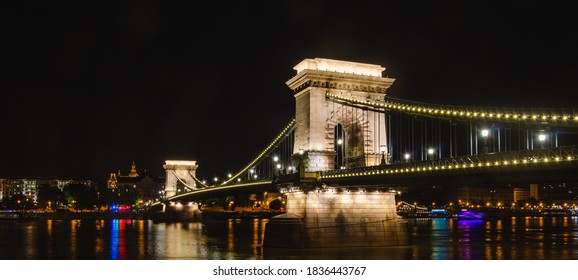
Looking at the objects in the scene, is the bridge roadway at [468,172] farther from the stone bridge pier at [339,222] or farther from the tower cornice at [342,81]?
the tower cornice at [342,81]

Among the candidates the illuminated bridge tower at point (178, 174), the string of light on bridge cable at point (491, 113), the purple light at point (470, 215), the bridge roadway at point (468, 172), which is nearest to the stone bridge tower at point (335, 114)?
the bridge roadway at point (468, 172)

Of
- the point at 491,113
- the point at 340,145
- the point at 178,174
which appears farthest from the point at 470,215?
the point at 491,113

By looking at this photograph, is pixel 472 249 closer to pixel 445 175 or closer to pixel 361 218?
pixel 361 218

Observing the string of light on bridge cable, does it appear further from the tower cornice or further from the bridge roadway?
the tower cornice

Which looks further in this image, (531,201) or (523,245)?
(531,201)

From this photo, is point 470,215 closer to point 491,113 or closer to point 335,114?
point 335,114
